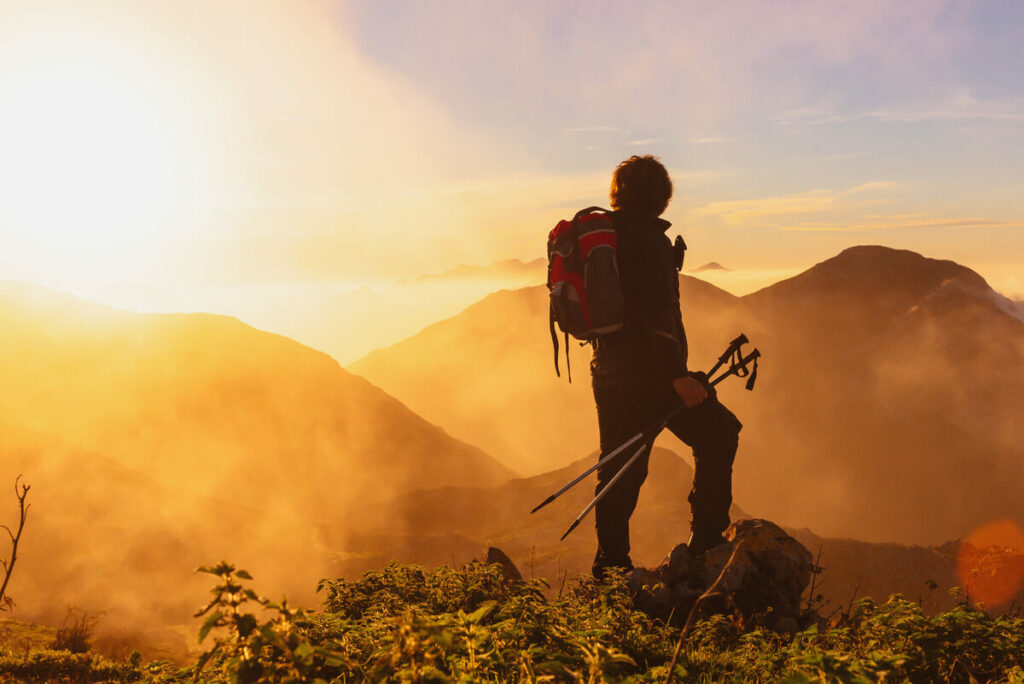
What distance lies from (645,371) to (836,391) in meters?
137

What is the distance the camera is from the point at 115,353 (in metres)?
69.2

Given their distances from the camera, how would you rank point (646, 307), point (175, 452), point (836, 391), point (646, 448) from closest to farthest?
point (646, 307)
point (646, 448)
point (175, 452)
point (836, 391)

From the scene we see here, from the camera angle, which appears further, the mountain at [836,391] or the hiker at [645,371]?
the mountain at [836,391]

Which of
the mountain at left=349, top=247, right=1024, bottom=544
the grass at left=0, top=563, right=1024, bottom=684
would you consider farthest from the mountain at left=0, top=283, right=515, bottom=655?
the mountain at left=349, top=247, right=1024, bottom=544

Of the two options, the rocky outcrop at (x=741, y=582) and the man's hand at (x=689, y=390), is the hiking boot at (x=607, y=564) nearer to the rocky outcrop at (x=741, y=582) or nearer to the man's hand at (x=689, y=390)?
the rocky outcrop at (x=741, y=582)

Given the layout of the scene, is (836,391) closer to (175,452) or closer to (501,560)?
(175,452)

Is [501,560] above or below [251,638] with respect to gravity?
below

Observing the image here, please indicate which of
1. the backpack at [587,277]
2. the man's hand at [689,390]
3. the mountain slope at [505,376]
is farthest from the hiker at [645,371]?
the mountain slope at [505,376]

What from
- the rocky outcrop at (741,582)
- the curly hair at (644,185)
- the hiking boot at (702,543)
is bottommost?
the rocky outcrop at (741,582)

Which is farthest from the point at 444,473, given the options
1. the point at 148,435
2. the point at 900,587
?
the point at 900,587

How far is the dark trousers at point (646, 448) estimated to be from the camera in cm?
548

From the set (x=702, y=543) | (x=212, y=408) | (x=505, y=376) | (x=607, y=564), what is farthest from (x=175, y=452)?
(x=505, y=376)

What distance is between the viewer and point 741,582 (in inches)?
220

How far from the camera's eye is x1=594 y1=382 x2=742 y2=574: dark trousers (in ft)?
18.0
